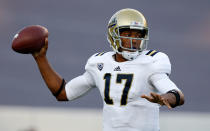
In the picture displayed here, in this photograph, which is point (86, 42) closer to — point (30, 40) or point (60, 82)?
point (60, 82)

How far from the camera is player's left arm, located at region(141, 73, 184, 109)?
2.82 meters

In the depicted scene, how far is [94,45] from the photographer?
42.4 feet

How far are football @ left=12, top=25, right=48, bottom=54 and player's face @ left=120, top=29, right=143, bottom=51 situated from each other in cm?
63

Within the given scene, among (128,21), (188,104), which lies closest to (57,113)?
(128,21)

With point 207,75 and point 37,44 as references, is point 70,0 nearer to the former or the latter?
point 207,75

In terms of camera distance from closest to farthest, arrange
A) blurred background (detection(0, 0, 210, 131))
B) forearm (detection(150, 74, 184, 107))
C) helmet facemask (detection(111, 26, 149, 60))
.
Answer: forearm (detection(150, 74, 184, 107)), helmet facemask (detection(111, 26, 149, 60)), blurred background (detection(0, 0, 210, 131))

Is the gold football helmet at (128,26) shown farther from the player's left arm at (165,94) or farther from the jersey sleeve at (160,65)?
the player's left arm at (165,94)

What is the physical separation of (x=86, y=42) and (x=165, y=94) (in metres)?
10.1

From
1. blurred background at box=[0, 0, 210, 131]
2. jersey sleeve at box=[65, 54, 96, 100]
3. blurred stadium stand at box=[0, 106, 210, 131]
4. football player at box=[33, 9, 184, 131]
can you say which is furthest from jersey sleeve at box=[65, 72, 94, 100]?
blurred background at box=[0, 0, 210, 131]

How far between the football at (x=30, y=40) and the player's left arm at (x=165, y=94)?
3.03 feet

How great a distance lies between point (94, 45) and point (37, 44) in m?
9.35

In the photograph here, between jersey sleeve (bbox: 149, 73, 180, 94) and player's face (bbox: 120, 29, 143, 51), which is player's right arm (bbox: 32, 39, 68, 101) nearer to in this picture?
player's face (bbox: 120, 29, 143, 51)

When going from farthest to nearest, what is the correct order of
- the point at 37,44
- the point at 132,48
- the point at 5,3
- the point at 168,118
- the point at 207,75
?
the point at 207,75 → the point at 5,3 → the point at 168,118 → the point at 37,44 → the point at 132,48

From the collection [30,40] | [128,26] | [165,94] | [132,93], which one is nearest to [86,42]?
[30,40]
